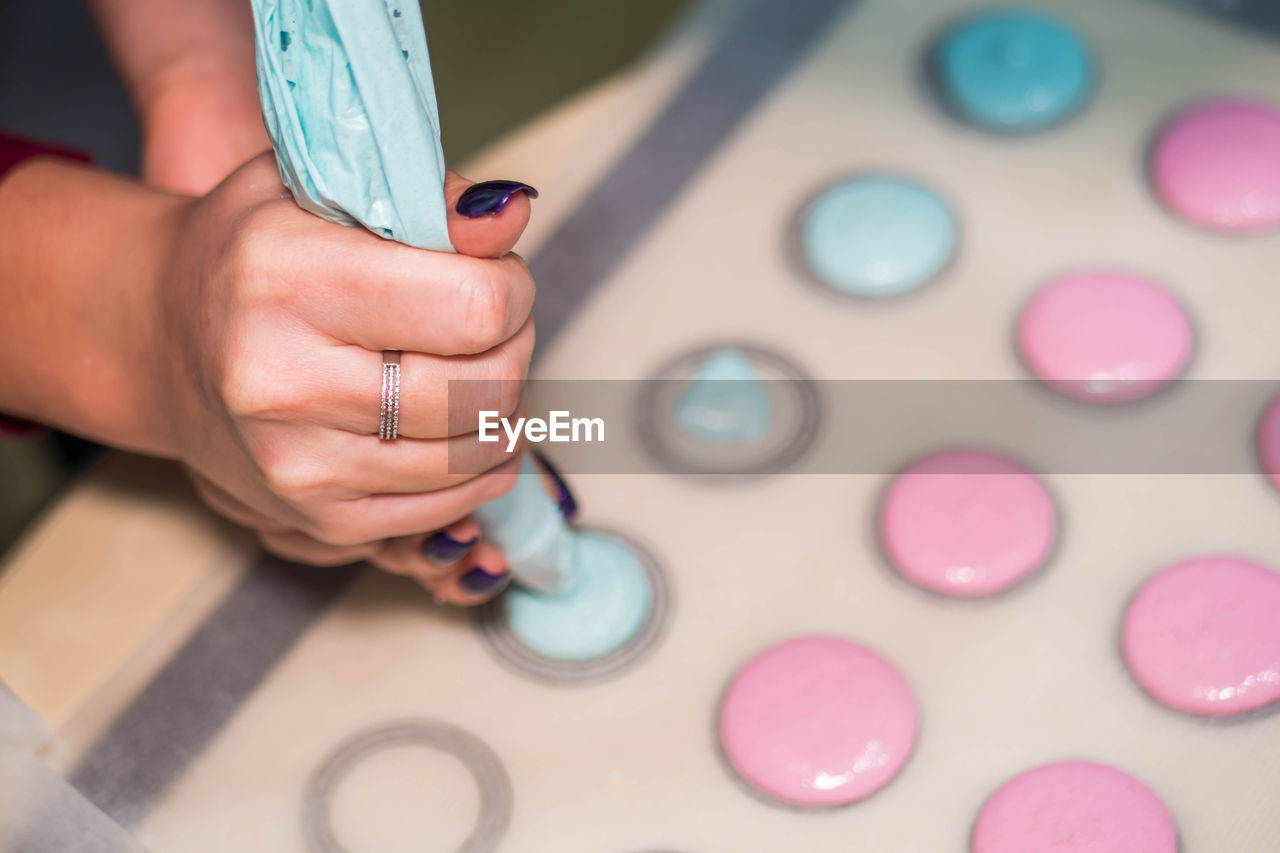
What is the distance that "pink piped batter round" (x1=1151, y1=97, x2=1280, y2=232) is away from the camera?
0.72 meters

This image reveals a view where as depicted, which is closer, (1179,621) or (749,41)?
(1179,621)

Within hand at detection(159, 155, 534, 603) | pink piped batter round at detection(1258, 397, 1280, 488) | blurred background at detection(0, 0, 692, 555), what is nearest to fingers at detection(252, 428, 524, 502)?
hand at detection(159, 155, 534, 603)

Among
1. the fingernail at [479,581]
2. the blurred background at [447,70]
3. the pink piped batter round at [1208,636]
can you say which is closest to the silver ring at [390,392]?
the fingernail at [479,581]

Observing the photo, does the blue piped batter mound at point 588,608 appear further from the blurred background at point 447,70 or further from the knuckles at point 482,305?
the blurred background at point 447,70

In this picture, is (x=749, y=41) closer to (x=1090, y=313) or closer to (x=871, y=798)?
(x=1090, y=313)

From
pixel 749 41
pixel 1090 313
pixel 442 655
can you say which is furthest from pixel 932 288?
pixel 442 655

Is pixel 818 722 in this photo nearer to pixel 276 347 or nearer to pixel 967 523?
pixel 967 523

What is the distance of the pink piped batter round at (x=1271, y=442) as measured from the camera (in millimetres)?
630

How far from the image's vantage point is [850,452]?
0.67 meters

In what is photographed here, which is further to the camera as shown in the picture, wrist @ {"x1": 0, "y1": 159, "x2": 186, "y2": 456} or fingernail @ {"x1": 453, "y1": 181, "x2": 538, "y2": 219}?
wrist @ {"x1": 0, "y1": 159, "x2": 186, "y2": 456}

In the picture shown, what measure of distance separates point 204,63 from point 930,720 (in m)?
0.51

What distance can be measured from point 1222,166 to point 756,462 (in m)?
0.30

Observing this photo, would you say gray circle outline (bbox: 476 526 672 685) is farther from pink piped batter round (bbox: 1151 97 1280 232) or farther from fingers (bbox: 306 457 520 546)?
pink piped batter round (bbox: 1151 97 1280 232)

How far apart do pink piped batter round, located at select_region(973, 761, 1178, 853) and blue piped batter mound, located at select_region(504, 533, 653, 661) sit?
181 mm
